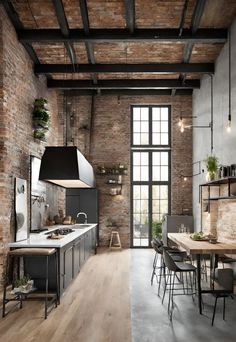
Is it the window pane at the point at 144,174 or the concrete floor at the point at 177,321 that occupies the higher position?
the window pane at the point at 144,174

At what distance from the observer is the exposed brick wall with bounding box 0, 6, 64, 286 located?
707cm

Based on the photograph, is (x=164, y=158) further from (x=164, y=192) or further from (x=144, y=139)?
(x=164, y=192)

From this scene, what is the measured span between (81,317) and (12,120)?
384cm

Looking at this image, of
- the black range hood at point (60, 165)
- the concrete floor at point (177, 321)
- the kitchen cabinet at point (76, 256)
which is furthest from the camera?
the kitchen cabinet at point (76, 256)

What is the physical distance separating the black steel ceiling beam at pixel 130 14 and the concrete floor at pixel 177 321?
4870 millimetres

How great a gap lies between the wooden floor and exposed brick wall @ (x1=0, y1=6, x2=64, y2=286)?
4.91 feet

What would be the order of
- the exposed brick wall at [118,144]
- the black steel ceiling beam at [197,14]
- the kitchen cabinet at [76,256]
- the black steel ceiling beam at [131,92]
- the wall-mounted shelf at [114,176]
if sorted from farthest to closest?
the exposed brick wall at [118,144] → the wall-mounted shelf at [114,176] → the black steel ceiling beam at [131,92] → the kitchen cabinet at [76,256] → the black steel ceiling beam at [197,14]

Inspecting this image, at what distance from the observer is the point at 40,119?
903 centimetres

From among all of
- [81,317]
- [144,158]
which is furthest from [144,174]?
[81,317]

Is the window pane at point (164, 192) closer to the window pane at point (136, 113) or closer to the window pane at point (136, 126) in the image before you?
the window pane at point (136, 126)

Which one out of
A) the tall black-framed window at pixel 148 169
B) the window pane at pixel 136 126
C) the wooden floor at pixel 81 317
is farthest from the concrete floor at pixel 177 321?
the window pane at pixel 136 126

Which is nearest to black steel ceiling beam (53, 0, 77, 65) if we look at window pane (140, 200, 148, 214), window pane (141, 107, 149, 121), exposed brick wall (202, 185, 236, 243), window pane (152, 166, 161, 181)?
exposed brick wall (202, 185, 236, 243)

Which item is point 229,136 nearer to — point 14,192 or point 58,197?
point 14,192

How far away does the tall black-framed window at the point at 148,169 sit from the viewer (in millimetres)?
13352
